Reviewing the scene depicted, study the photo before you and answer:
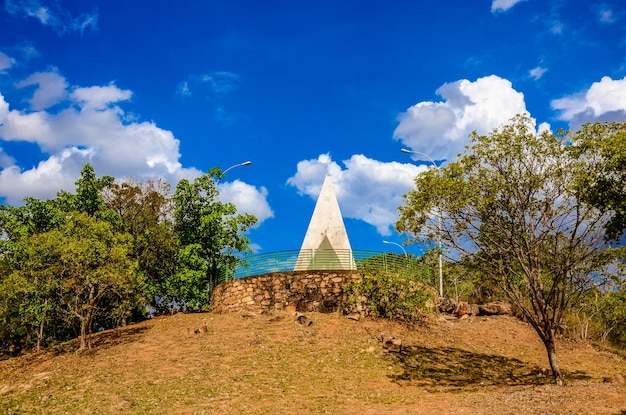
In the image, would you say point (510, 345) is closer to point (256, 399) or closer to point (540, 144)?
point (540, 144)

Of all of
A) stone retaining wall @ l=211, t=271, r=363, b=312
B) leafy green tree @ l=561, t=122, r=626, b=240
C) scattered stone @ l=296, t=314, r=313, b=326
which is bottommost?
scattered stone @ l=296, t=314, r=313, b=326

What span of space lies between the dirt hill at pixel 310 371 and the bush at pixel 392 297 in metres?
0.92

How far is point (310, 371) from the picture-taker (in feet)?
63.7

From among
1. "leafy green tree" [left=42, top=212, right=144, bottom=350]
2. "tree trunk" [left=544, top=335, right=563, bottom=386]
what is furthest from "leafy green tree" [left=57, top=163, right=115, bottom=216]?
"tree trunk" [left=544, top=335, right=563, bottom=386]

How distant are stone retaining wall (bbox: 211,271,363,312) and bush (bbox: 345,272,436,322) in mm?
1633

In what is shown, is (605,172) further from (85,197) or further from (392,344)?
(85,197)

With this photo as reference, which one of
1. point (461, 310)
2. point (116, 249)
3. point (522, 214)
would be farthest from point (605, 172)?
point (116, 249)

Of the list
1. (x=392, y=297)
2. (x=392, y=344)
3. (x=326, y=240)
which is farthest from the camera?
(x=326, y=240)

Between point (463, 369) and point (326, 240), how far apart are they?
13573 millimetres

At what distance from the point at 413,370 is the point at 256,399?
21.4 ft

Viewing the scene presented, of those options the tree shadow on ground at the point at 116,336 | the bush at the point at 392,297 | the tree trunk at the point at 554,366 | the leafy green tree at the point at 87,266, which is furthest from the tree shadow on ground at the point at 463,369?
the leafy green tree at the point at 87,266

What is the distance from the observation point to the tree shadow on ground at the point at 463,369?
1903 centimetres

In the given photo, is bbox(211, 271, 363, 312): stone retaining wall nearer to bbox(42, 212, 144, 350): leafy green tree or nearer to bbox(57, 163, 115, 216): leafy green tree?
bbox(42, 212, 144, 350): leafy green tree

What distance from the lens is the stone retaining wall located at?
92.1ft
